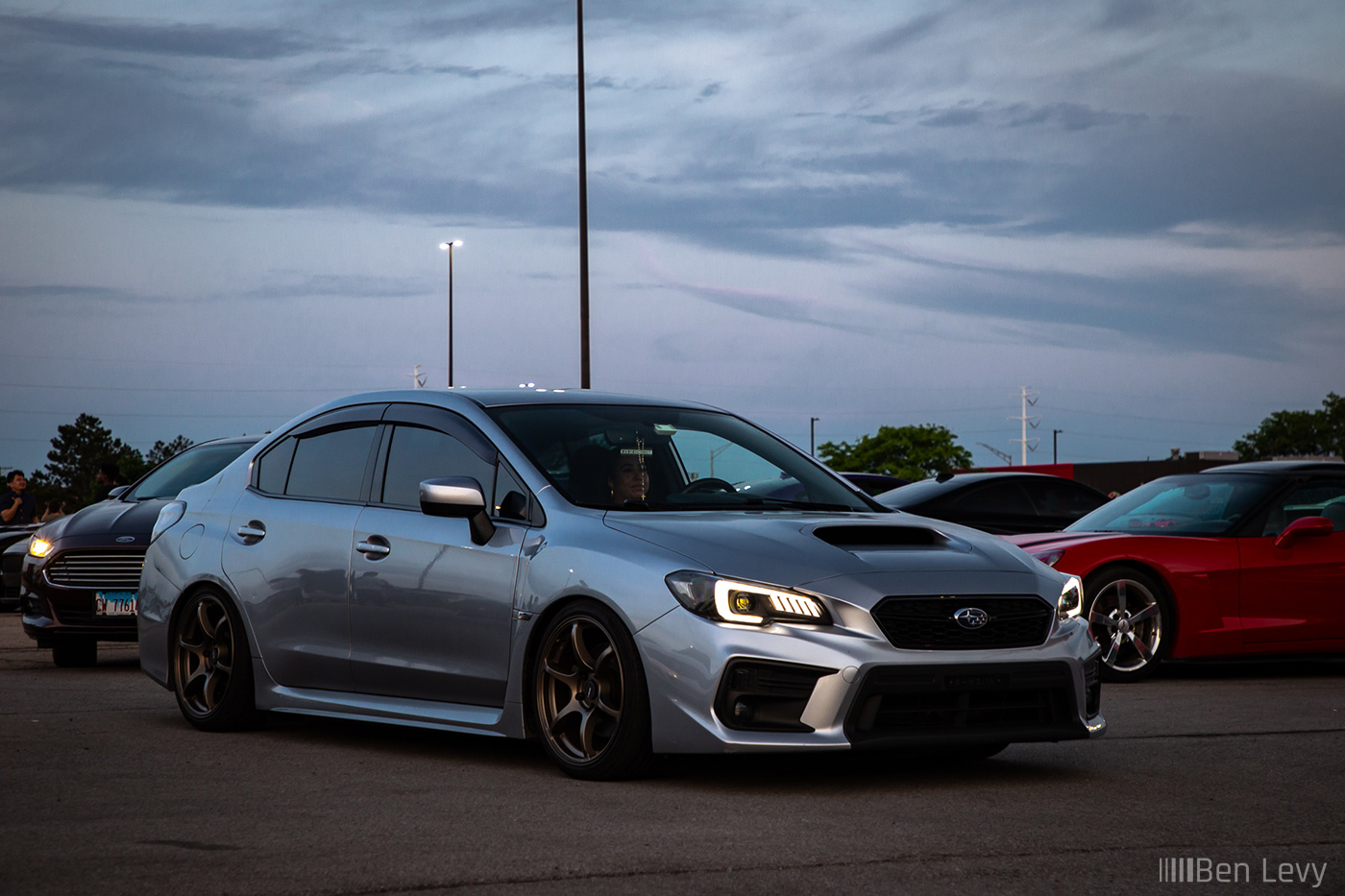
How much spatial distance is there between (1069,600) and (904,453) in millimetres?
118652

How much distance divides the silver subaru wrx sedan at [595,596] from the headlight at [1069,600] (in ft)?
0.05

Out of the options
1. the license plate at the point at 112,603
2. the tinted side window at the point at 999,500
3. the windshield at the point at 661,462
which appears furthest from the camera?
the tinted side window at the point at 999,500

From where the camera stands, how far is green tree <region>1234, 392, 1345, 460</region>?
138750 millimetres

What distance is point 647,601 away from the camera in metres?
5.93

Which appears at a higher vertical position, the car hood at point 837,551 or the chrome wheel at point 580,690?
the car hood at point 837,551

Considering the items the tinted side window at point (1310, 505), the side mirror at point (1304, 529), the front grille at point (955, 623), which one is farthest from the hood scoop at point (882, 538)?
the tinted side window at point (1310, 505)

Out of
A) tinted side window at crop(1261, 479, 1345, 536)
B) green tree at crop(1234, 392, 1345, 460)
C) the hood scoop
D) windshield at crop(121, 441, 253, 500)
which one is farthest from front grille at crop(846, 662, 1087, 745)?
green tree at crop(1234, 392, 1345, 460)

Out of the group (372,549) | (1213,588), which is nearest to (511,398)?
(372,549)

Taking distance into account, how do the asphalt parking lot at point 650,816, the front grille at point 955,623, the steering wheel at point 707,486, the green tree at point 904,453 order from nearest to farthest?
the asphalt parking lot at point 650,816, the front grille at point 955,623, the steering wheel at point 707,486, the green tree at point 904,453

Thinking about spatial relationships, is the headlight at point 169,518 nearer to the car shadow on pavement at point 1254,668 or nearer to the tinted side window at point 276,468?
the tinted side window at point 276,468

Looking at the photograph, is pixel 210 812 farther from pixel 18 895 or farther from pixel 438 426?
pixel 438 426

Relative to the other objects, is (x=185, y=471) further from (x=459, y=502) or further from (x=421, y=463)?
(x=459, y=502)

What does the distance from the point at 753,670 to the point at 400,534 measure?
1977 millimetres

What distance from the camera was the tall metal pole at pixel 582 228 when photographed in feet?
84.9
